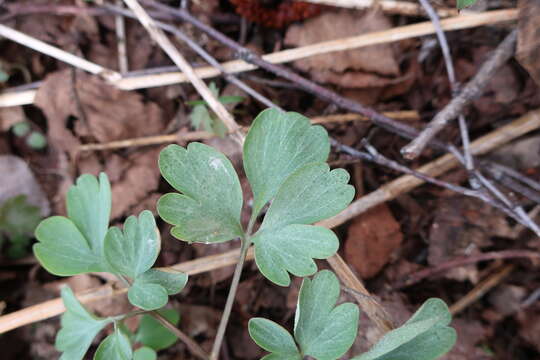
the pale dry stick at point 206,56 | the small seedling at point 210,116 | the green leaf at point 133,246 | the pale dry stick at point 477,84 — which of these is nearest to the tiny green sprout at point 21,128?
the pale dry stick at point 206,56

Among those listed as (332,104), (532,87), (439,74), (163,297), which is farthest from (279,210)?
(532,87)

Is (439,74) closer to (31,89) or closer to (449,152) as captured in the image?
(449,152)

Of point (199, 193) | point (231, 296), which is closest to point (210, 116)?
point (199, 193)

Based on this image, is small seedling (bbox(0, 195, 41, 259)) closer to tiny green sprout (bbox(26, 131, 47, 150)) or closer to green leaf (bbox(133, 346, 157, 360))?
tiny green sprout (bbox(26, 131, 47, 150))

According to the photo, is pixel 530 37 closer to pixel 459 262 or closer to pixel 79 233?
pixel 459 262

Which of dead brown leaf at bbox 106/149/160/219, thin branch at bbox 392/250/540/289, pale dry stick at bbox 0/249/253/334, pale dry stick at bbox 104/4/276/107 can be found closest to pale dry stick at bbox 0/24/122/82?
pale dry stick at bbox 104/4/276/107

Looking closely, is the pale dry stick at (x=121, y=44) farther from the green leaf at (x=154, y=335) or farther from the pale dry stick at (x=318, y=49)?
the green leaf at (x=154, y=335)
